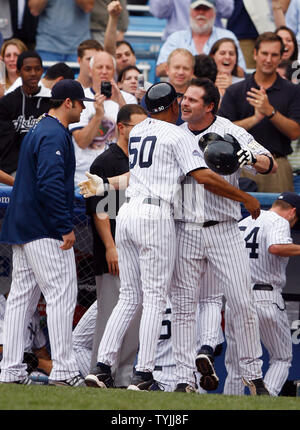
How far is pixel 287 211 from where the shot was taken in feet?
25.6

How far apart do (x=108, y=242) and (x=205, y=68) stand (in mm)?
2628

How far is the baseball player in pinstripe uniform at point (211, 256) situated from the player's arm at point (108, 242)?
0.76 metres

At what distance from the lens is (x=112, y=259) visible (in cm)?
732

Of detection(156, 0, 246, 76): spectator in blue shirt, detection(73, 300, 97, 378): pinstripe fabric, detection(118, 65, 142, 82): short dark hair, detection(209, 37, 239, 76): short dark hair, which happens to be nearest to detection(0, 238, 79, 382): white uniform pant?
detection(73, 300, 97, 378): pinstripe fabric

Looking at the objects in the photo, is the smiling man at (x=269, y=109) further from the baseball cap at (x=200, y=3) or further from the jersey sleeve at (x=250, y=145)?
the jersey sleeve at (x=250, y=145)

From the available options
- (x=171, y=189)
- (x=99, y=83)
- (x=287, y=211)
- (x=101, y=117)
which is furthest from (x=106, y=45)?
(x=171, y=189)

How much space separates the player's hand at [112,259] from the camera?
7.31 m

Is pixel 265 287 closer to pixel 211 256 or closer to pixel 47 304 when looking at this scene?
pixel 211 256

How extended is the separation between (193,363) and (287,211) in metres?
1.70

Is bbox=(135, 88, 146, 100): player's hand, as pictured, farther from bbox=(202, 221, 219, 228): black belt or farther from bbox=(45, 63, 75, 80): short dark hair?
bbox=(202, 221, 219, 228): black belt

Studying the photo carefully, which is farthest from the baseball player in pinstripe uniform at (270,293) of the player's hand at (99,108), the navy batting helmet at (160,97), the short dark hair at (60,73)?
the short dark hair at (60,73)
